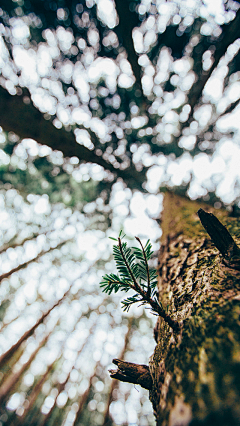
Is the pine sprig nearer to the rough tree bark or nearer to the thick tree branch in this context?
the rough tree bark

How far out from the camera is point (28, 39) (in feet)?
5.46

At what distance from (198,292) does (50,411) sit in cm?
630

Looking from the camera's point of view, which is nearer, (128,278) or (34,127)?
(128,278)

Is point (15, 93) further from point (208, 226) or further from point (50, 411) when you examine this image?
point (50, 411)

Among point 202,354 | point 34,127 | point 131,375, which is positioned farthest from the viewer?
point 34,127

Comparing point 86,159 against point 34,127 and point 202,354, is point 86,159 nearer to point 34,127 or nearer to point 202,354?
point 34,127

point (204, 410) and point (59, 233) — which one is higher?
point (59, 233)

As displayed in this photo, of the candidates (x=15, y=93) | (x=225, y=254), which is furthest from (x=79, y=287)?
(x=225, y=254)

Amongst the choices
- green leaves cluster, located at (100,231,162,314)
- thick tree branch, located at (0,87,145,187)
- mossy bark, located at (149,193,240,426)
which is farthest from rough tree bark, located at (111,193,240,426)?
thick tree branch, located at (0,87,145,187)

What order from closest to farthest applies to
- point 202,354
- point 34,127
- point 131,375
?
1. point 202,354
2. point 131,375
3. point 34,127

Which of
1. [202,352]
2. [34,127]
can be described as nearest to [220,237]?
[202,352]

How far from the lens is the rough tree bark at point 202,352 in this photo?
28cm

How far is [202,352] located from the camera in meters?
0.37

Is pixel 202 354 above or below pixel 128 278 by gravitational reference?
below
